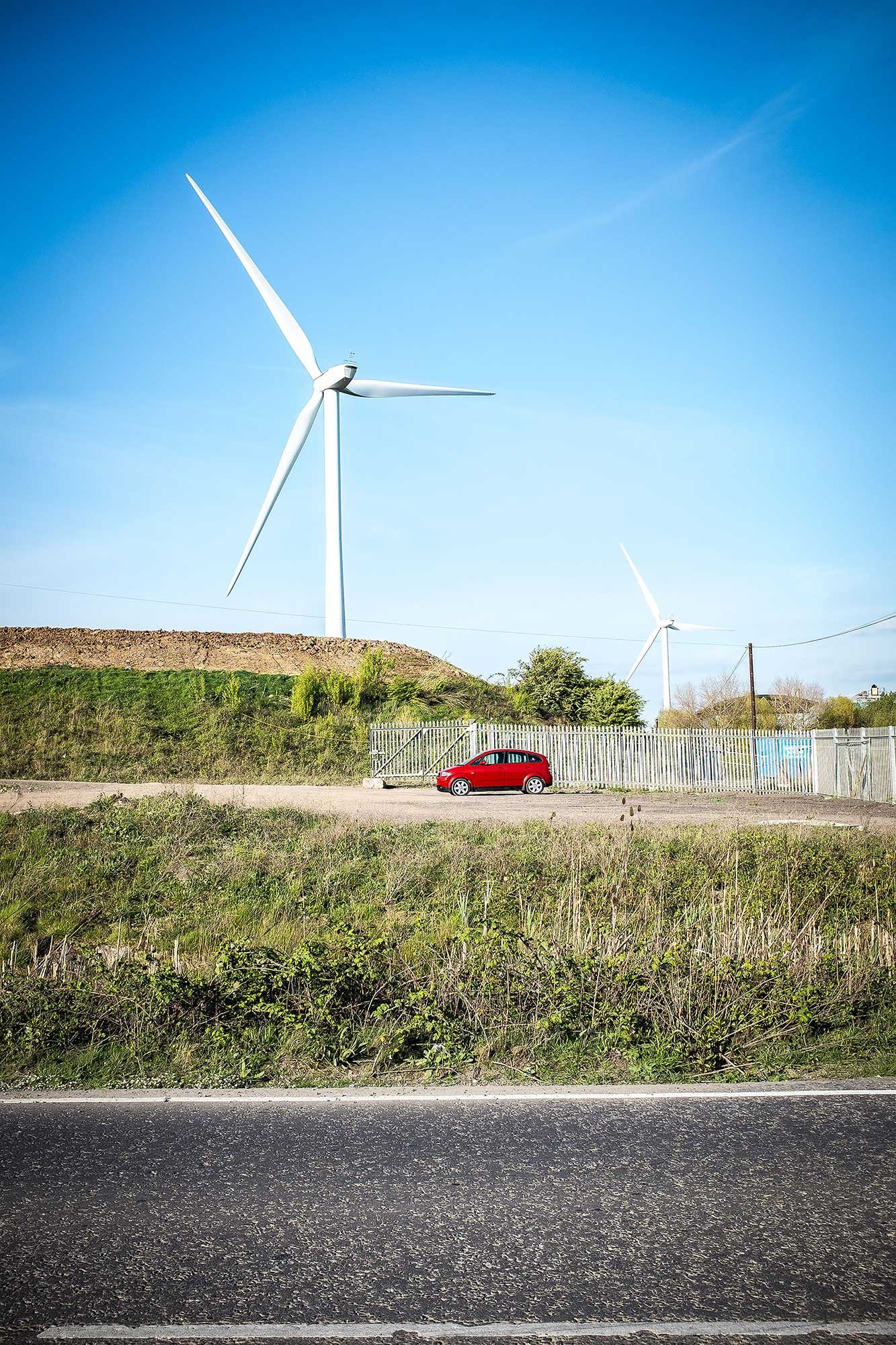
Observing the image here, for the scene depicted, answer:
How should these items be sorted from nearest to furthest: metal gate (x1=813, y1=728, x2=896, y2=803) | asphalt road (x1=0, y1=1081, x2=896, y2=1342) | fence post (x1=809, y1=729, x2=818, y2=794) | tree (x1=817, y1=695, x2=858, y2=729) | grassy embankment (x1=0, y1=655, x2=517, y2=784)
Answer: asphalt road (x1=0, y1=1081, x2=896, y2=1342) < metal gate (x1=813, y1=728, x2=896, y2=803) < fence post (x1=809, y1=729, x2=818, y2=794) < grassy embankment (x1=0, y1=655, x2=517, y2=784) < tree (x1=817, y1=695, x2=858, y2=729)

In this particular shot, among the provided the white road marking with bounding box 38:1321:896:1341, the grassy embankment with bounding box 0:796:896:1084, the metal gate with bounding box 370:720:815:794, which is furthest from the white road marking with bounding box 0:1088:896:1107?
the metal gate with bounding box 370:720:815:794

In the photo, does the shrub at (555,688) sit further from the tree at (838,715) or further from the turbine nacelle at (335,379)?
the tree at (838,715)

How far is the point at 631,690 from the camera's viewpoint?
50688mm

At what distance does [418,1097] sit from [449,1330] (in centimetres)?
292

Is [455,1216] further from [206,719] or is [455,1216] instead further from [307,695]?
[307,695]

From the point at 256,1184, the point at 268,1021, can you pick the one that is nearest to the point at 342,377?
the point at 268,1021

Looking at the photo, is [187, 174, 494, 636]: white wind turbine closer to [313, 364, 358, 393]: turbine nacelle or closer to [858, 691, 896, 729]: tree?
[313, 364, 358, 393]: turbine nacelle

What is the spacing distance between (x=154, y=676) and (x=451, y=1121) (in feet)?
142

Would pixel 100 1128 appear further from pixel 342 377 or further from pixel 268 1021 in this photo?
pixel 342 377

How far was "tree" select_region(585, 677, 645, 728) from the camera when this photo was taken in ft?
161

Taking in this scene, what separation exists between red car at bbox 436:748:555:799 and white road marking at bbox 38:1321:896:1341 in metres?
28.5

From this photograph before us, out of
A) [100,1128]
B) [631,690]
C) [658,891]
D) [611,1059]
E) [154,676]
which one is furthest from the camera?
[631,690]

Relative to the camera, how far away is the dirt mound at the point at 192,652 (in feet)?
161

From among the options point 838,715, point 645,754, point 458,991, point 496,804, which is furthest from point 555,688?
point 458,991
